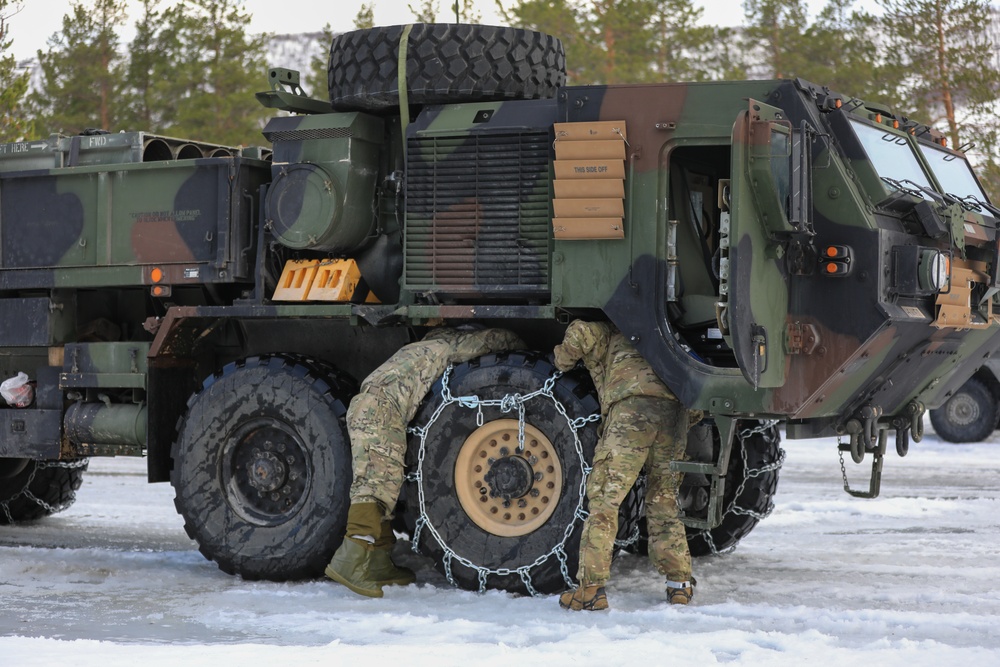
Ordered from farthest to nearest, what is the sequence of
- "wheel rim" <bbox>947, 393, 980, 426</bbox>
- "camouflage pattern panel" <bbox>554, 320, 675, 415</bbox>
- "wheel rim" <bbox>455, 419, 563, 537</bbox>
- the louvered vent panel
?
"wheel rim" <bbox>947, 393, 980, 426</bbox> → the louvered vent panel → "wheel rim" <bbox>455, 419, 563, 537</bbox> → "camouflage pattern panel" <bbox>554, 320, 675, 415</bbox>

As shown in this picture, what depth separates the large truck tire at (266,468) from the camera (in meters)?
7.98

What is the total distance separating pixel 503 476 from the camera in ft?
24.9

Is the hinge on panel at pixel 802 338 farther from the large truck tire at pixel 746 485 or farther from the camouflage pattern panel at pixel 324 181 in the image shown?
the camouflage pattern panel at pixel 324 181

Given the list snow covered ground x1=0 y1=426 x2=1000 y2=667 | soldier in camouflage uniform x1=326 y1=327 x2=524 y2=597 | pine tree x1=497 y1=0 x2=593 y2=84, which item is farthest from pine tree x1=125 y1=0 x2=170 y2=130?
soldier in camouflage uniform x1=326 y1=327 x2=524 y2=597

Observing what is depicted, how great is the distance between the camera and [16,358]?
30.8 feet

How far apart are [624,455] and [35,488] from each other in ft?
19.1

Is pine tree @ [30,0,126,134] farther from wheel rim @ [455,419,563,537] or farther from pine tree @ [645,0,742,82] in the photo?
wheel rim @ [455,419,563,537]

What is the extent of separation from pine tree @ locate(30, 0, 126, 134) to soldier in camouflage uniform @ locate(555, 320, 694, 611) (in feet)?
89.6

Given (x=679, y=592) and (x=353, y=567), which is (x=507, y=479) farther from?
(x=679, y=592)

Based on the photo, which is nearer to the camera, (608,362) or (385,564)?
(608,362)

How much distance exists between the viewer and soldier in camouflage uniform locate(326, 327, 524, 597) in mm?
7609

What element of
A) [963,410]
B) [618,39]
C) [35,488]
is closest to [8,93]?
[35,488]

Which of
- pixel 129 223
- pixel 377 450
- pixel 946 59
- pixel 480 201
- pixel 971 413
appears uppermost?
pixel 946 59

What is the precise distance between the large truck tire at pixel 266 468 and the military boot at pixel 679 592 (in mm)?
1905
